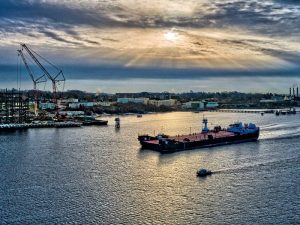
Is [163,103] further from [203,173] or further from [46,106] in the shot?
[203,173]

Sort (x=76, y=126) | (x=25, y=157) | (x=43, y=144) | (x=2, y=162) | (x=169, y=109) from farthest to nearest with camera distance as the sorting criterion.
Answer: (x=169, y=109) < (x=76, y=126) < (x=43, y=144) < (x=25, y=157) < (x=2, y=162)

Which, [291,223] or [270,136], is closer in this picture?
[291,223]

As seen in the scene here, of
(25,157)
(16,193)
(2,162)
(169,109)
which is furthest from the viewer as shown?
(169,109)

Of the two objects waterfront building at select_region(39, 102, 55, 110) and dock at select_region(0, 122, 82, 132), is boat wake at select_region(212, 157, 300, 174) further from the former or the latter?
waterfront building at select_region(39, 102, 55, 110)

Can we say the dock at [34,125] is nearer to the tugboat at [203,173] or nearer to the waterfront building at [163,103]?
the tugboat at [203,173]

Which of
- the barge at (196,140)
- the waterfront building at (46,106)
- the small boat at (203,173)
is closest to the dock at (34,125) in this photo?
the barge at (196,140)

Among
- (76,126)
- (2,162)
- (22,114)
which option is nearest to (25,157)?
(2,162)

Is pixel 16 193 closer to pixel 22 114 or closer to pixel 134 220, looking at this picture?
pixel 134 220
